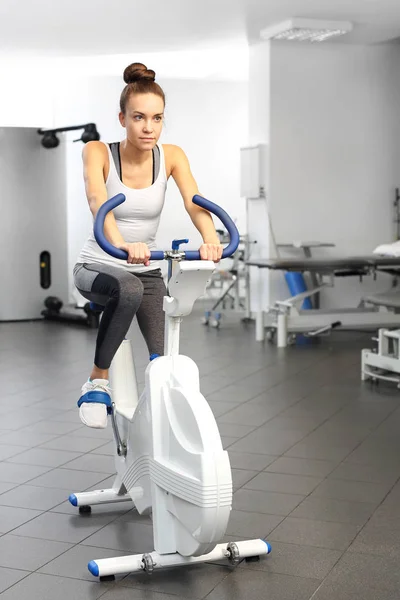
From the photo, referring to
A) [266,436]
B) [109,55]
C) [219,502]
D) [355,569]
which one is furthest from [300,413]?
[109,55]

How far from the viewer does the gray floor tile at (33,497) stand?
3070 mm

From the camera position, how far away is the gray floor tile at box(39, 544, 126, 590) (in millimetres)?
2443

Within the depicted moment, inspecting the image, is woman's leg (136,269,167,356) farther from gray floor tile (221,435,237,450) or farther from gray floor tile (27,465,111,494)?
gray floor tile (221,435,237,450)

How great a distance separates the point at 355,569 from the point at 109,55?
7154 millimetres

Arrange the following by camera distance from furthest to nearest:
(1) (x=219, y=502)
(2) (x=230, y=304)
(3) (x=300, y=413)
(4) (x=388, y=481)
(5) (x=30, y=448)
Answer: (2) (x=230, y=304) < (3) (x=300, y=413) < (5) (x=30, y=448) < (4) (x=388, y=481) < (1) (x=219, y=502)

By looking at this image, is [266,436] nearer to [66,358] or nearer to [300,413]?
[300,413]

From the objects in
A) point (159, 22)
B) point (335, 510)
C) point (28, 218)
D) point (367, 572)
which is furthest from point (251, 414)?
point (28, 218)

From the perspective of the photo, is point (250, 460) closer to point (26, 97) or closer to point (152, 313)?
point (152, 313)

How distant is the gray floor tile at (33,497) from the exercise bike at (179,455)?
563mm

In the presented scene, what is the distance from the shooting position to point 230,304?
992 cm

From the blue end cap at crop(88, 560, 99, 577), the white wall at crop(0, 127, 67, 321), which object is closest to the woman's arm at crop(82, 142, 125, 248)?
the blue end cap at crop(88, 560, 99, 577)

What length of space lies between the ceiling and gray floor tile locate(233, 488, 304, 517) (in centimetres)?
427

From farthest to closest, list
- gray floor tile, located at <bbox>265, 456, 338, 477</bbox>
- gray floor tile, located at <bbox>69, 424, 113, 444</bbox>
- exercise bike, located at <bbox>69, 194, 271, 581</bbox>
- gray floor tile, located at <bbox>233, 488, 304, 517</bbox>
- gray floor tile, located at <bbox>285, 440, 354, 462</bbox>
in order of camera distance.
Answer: gray floor tile, located at <bbox>69, 424, 113, 444</bbox>
gray floor tile, located at <bbox>285, 440, 354, 462</bbox>
gray floor tile, located at <bbox>265, 456, 338, 477</bbox>
gray floor tile, located at <bbox>233, 488, 304, 517</bbox>
exercise bike, located at <bbox>69, 194, 271, 581</bbox>

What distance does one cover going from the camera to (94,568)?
93.4 inches
